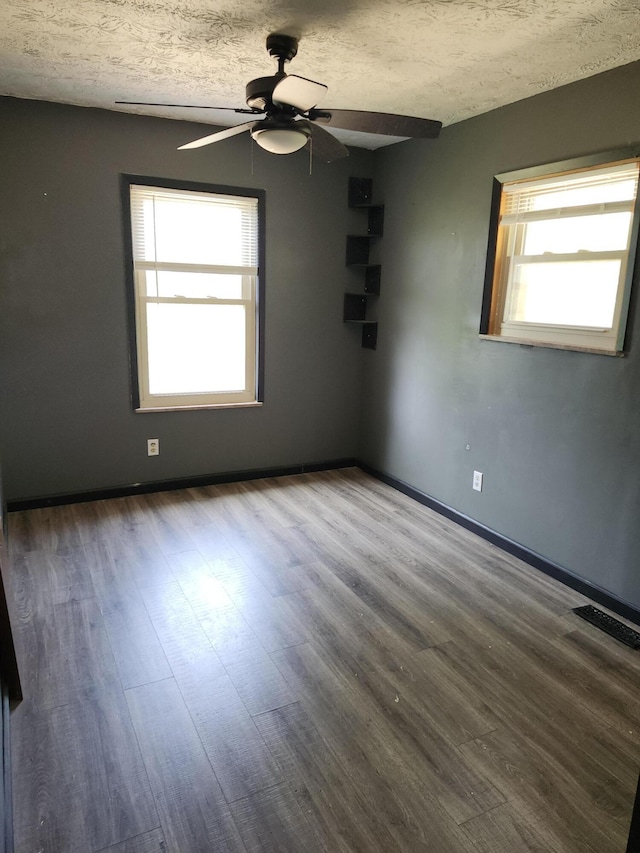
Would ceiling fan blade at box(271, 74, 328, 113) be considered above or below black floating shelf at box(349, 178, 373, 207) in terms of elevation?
below

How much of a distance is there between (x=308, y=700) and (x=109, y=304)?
2.79 metres

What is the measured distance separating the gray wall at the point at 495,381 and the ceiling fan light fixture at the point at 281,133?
56.7 inches

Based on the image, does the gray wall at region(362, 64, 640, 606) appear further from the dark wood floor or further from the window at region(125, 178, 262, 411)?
the window at region(125, 178, 262, 411)

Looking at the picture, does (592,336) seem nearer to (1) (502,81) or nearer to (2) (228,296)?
(1) (502,81)

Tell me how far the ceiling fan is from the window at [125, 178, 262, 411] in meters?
1.46

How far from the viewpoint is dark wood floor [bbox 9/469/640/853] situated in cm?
160

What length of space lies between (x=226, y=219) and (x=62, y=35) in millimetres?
1665

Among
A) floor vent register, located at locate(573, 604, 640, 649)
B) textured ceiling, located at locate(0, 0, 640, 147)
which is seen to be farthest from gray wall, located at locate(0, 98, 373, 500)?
floor vent register, located at locate(573, 604, 640, 649)

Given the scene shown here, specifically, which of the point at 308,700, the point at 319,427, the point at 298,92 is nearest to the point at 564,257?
the point at 298,92

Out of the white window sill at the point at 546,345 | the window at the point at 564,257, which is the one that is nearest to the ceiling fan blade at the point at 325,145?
the window at the point at 564,257

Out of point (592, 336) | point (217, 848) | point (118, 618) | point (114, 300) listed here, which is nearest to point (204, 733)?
point (217, 848)

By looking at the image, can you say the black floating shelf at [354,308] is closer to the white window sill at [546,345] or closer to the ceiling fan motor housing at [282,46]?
the white window sill at [546,345]

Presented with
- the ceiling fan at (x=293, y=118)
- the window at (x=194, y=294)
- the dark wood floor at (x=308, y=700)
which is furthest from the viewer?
the window at (x=194, y=294)

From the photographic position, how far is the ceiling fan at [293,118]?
80.7 inches
